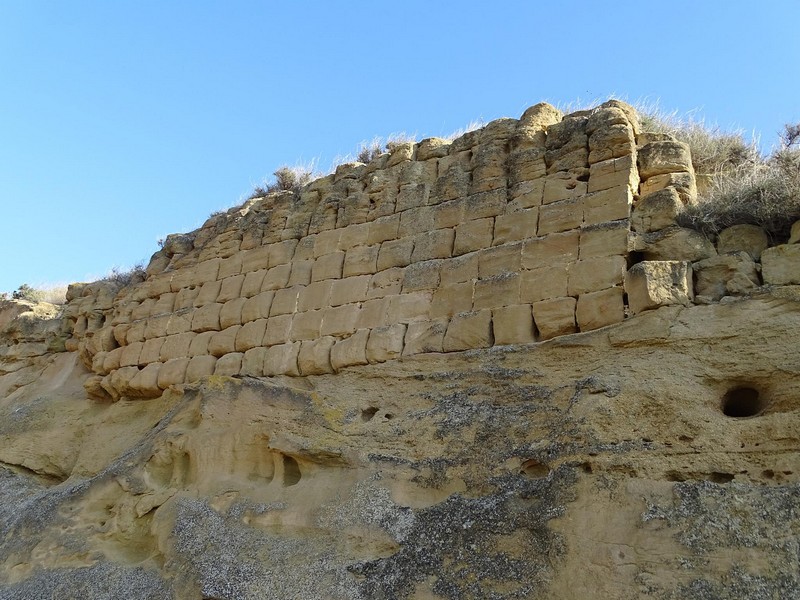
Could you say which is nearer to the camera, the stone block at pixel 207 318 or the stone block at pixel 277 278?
the stone block at pixel 277 278

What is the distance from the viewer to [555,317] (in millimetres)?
5648

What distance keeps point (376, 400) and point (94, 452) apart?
340cm

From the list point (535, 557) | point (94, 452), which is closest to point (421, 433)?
point (535, 557)

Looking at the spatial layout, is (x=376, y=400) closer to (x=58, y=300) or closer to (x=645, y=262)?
(x=645, y=262)

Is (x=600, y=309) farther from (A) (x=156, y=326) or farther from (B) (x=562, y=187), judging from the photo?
(A) (x=156, y=326)

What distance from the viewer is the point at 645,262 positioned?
17.6 ft

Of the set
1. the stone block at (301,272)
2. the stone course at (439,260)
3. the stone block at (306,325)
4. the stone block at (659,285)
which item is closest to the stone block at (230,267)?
the stone course at (439,260)

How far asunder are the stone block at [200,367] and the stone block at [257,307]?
0.51 metres

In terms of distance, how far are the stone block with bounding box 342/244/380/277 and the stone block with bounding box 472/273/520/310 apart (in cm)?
129

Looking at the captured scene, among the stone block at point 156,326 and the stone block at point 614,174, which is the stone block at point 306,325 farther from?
the stone block at point 614,174

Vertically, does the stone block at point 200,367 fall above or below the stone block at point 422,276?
below

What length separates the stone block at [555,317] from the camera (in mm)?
5594

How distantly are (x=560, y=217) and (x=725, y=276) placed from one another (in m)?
1.43

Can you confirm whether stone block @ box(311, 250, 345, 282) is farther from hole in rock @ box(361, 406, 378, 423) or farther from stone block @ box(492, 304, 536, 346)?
stone block @ box(492, 304, 536, 346)
